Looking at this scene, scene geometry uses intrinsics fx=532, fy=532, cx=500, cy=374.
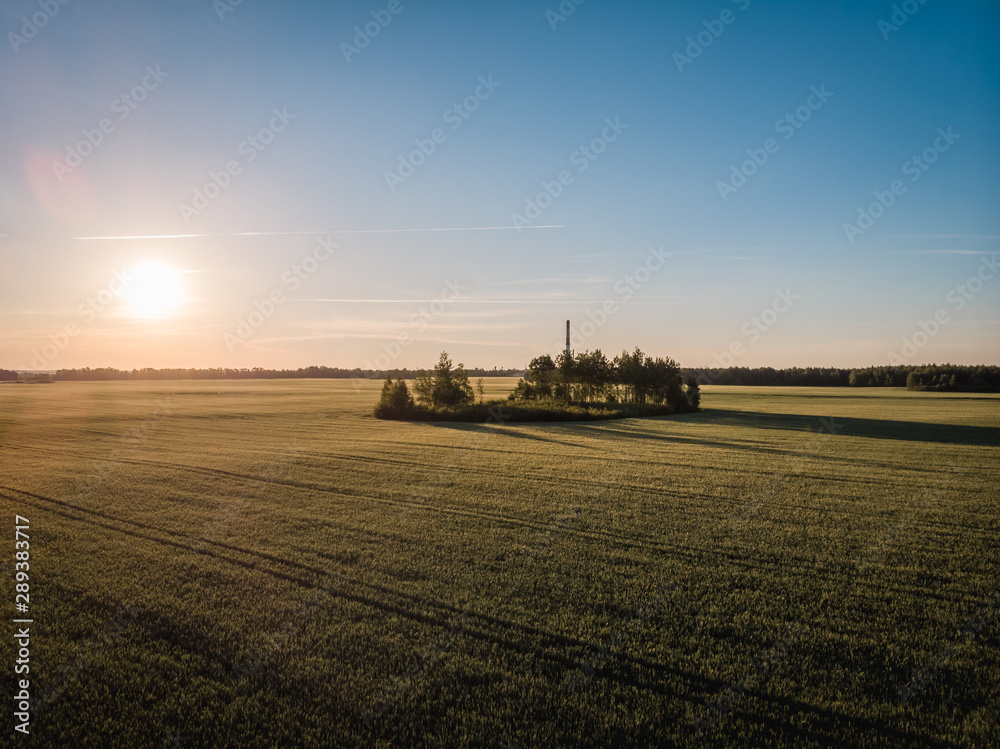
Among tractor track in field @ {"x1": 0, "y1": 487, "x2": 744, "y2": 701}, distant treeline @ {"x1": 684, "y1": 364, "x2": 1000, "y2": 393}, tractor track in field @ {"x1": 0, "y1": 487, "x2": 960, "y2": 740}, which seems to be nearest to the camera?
tractor track in field @ {"x1": 0, "y1": 487, "x2": 960, "y2": 740}

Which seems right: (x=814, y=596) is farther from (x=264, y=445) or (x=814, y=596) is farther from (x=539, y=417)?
(x=539, y=417)

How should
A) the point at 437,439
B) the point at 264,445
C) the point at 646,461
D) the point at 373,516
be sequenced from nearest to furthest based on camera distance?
the point at 373,516
the point at 646,461
the point at 264,445
the point at 437,439

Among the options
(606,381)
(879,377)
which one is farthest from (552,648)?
(879,377)

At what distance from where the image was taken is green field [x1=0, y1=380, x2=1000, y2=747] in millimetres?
5164

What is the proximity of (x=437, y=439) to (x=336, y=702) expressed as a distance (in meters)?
24.4

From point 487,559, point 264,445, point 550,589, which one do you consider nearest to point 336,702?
point 550,589

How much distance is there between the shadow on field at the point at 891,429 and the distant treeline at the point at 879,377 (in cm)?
2312

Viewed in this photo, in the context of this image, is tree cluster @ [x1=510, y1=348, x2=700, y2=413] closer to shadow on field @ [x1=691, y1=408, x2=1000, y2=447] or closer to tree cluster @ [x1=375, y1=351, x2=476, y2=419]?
tree cluster @ [x1=375, y1=351, x2=476, y2=419]

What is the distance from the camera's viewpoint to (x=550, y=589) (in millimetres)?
8266

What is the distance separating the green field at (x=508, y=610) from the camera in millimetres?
5164

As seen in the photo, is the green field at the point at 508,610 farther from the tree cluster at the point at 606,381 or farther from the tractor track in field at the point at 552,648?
the tree cluster at the point at 606,381

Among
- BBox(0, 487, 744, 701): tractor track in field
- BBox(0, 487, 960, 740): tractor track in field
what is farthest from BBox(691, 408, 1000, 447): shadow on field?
BBox(0, 487, 744, 701): tractor track in field

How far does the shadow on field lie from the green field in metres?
13.9

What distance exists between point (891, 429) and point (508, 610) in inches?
1441
